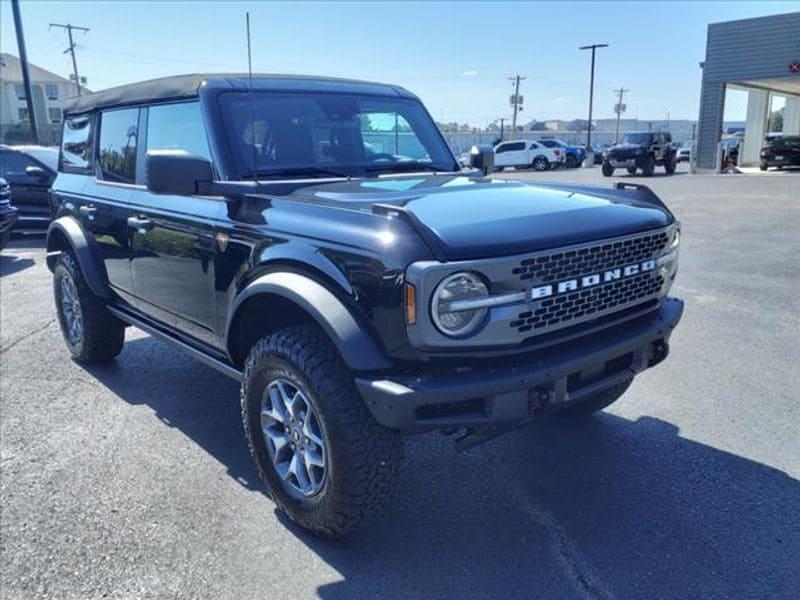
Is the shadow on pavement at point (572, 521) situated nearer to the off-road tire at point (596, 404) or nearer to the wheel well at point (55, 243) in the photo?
the off-road tire at point (596, 404)

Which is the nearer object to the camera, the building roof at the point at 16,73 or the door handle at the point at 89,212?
the door handle at the point at 89,212

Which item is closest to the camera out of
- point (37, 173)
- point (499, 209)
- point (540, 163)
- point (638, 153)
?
point (499, 209)

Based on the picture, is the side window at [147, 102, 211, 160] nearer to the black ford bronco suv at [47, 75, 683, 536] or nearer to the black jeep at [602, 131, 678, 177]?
the black ford bronco suv at [47, 75, 683, 536]

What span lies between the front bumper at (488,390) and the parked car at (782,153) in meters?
29.7

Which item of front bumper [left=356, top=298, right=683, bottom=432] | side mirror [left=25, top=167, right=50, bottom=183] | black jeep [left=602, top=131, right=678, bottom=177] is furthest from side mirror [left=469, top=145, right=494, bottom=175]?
black jeep [left=602, top=131, right=678, bottom=177]

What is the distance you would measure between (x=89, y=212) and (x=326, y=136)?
201 cm

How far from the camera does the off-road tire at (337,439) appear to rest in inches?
105

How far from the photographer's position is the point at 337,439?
8.75 feet

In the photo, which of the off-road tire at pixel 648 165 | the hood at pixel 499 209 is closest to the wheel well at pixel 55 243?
the hood at pixel 499 209

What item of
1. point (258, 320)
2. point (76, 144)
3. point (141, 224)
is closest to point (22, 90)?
point (76, 144)

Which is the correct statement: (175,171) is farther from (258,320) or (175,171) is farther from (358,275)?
(358,275)

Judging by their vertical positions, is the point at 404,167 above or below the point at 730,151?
above

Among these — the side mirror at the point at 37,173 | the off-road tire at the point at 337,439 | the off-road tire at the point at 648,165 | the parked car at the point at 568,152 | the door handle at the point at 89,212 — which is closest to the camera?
the off-road tire at the point at 337,439

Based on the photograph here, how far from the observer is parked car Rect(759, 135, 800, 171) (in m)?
27.7
